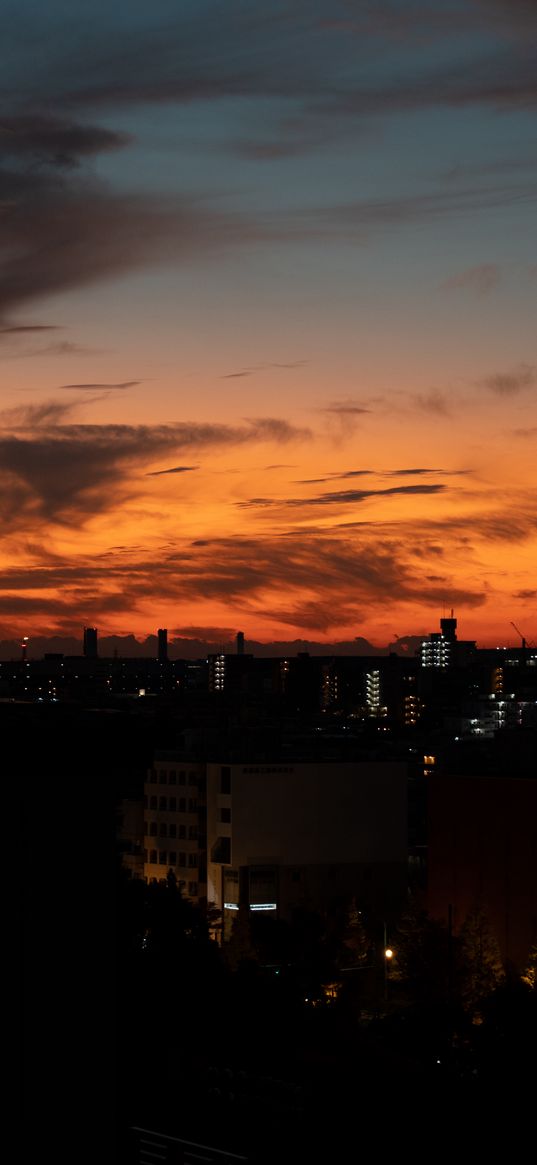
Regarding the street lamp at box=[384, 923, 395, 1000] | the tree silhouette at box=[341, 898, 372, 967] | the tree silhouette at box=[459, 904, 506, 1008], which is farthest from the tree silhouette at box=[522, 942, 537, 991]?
the street lamp at box=[384, 923, 395, 1000]

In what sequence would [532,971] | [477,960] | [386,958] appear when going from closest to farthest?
[532,971] < [477,960] < [386,958]

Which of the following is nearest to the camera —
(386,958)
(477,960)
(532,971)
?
(532,971)

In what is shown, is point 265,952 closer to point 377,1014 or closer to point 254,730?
point 377,1014

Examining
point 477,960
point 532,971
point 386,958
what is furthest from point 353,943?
point 532,971

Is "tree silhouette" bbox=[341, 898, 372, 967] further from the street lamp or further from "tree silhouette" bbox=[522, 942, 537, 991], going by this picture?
"tree silhouette" bbox=[522, 942, 537, 991]

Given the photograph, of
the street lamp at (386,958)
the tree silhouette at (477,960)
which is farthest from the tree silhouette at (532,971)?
the street lamp at (386,958)

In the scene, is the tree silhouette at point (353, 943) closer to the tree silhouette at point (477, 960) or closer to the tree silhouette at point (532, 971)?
the tree silhouette at point (477, 960)

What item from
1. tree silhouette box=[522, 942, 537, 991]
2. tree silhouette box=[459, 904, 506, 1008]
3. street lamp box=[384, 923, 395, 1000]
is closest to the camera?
tree silhouette box=[522, 942, 537, 991]

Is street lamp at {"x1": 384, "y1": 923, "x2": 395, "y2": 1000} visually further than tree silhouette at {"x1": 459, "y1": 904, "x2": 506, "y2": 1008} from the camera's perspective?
Yes

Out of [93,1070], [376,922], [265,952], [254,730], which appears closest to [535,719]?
[254,730]

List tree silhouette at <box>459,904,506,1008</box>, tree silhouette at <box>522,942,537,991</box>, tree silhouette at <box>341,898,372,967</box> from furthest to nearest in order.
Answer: tree silhouette at <box>341,898,372,967</box> < tree silhouette at <box>459,904,506,1008</box> < tree silhouette at <box>522,942,537,991</box>

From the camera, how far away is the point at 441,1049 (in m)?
23.0

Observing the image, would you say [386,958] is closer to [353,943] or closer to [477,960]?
[353,943]

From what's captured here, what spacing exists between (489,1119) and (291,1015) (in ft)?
33.7
